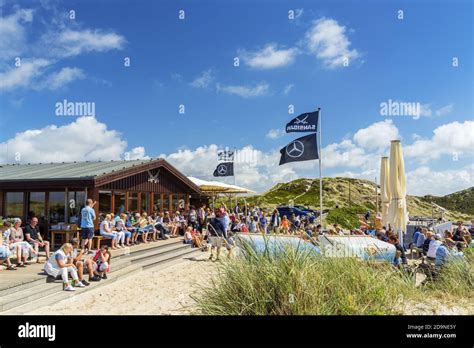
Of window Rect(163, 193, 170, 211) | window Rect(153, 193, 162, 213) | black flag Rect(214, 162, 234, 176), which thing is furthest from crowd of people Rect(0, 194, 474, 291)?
black flag Rect(214, 162, 234, 176)

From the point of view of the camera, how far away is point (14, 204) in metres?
12.6

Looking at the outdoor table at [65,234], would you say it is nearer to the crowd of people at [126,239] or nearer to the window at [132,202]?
the crowd of people at [126,239]

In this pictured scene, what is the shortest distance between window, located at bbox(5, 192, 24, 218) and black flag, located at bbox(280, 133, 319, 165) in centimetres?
918

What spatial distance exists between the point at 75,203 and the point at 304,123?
8.44 m

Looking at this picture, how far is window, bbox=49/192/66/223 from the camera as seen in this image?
12.2 meters

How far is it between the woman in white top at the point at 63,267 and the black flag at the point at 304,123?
837 centimetres

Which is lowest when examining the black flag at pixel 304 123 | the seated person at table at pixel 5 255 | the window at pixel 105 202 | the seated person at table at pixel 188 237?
the seated person at table at pixel 188 237

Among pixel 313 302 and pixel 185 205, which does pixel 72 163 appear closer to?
pixel 185 205

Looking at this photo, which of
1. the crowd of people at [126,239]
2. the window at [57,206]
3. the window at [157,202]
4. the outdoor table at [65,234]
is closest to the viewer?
the crowd of people at [126,239]

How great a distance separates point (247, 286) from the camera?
4.81m

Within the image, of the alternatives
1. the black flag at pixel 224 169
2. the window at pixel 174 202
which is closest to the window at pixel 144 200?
the window at pixel 174 202

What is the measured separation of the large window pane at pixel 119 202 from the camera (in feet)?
43.1
